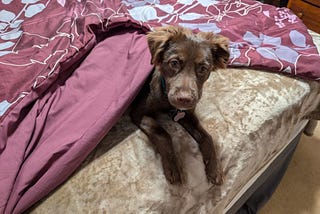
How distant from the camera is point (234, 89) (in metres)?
1.35

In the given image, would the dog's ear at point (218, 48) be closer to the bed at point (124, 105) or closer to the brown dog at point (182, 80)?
the brown dog at point (182, 80)

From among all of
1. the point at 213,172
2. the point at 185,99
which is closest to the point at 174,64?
the point at 185,99

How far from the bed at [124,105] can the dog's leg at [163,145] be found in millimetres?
24

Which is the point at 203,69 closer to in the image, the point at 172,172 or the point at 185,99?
the point at 185,99

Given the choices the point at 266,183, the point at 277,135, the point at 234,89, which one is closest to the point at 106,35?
the point at 234,89

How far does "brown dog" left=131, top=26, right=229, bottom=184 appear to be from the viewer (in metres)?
1.05

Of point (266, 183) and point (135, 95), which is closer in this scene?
point (135, 95)

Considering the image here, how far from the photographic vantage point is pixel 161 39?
3.58ft

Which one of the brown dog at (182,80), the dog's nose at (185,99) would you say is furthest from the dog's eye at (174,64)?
the dog's nose at (185,99)

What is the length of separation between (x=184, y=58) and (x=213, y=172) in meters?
0.38

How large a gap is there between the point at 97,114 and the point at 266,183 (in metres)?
0.93

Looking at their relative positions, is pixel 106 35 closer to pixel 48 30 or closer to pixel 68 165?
pixel 48 30

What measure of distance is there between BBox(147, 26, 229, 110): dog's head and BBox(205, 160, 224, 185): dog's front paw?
0.20 meters

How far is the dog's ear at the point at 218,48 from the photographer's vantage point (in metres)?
1.12
